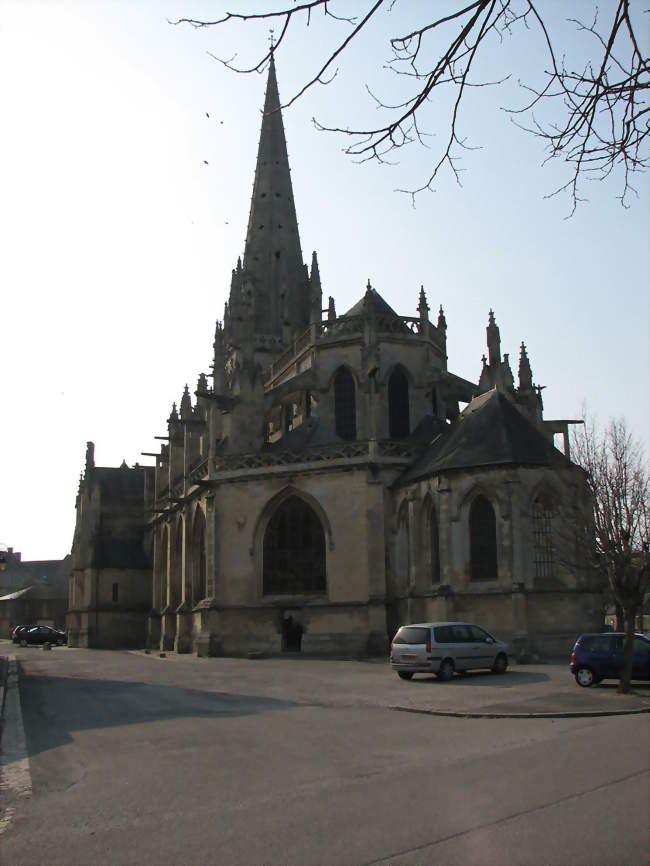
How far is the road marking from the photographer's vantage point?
780cm

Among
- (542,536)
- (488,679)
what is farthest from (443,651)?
(542,536)

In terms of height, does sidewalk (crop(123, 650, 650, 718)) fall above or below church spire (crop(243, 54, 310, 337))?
below

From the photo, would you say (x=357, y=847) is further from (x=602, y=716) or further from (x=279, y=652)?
(x=279, y=652)

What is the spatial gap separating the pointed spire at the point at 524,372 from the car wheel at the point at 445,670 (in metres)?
17.6

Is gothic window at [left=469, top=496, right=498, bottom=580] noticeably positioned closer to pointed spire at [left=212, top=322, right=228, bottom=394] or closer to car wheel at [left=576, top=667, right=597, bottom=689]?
car wheel at [left=576, top=667, right=597, bottom=689]

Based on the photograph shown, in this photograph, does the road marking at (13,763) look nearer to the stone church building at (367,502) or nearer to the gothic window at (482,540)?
the stone church building at (367,502)

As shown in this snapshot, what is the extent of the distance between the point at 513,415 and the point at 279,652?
11188 mm

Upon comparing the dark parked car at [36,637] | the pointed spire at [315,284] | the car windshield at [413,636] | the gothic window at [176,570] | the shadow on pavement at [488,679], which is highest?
the pointed spire at [315,284]

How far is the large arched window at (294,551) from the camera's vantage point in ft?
102

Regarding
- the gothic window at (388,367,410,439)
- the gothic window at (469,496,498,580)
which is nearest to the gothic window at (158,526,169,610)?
the gothic window at (388,367,410,439)

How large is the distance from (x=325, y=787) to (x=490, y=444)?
2038cm

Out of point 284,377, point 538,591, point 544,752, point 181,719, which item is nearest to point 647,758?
point 544,752

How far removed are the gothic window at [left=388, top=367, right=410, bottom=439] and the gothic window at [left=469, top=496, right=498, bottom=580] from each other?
8.97m

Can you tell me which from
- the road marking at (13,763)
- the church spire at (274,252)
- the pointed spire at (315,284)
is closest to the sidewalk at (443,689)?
the road marking at (13,763)
